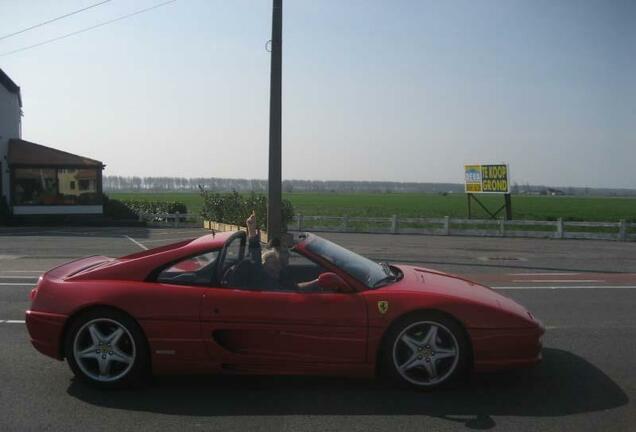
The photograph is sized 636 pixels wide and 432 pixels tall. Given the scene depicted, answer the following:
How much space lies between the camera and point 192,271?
4.95m

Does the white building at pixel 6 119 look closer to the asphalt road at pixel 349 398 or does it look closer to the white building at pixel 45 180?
the white building at pixel 45 180

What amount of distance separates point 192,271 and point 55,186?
82.1 feet

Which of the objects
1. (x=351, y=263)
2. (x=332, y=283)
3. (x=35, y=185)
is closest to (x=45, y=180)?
(x=35, y=185)

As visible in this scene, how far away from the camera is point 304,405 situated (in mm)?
4430

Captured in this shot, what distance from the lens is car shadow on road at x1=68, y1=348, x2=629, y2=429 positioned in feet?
14.2

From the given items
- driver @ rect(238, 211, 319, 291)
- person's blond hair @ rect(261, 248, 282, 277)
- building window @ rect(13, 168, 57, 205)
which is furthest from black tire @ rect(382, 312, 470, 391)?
building window @ rect(13, 168, 57, 205)

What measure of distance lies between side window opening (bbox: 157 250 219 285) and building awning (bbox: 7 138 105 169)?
80.8ft

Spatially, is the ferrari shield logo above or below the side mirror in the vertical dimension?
below

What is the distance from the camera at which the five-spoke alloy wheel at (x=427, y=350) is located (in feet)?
15.2

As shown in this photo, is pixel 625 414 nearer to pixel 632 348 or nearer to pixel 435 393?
pixel 435 393

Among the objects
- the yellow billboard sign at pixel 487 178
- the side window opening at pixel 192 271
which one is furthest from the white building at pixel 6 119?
the side window opening at pixel 192 271

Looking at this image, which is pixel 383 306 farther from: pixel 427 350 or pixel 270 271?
pixel 270 271

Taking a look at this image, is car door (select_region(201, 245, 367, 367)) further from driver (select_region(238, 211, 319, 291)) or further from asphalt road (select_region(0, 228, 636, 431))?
asphalt road (select_region(0, 228, 636, 431))

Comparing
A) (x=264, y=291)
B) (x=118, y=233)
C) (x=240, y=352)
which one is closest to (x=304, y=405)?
(x=240, y=352)
